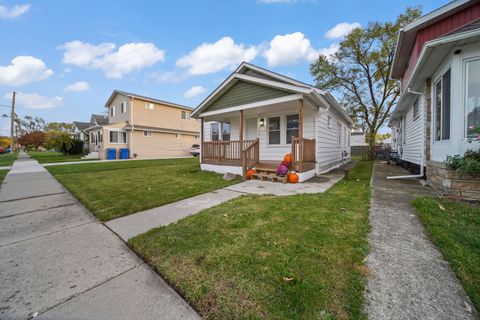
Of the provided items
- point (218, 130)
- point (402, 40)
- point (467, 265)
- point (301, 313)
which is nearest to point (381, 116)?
point (402, 40)

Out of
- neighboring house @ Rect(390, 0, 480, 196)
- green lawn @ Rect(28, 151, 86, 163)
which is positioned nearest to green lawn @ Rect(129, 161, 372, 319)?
neighboring house @ Rect(390, 0, 480, 196)

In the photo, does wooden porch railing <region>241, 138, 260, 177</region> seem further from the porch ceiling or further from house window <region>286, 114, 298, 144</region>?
house window <region>286, 114, 298, 144</region>

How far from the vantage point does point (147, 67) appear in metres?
18.8

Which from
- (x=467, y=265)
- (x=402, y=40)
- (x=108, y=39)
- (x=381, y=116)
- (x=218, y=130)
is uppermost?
(x=108, y=39)

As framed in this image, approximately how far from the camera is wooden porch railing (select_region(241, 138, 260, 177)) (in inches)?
298

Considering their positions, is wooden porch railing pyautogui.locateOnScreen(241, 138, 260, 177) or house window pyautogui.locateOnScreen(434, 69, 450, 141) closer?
house window pyautogui.locateOnScreen(434, 69, 450, 141)

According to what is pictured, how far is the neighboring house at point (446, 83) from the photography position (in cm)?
401

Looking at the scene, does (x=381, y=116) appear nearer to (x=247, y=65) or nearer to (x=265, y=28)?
(x=265, y=28)

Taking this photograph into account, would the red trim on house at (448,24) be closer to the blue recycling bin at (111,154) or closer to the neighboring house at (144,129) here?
the neighboring house at (144,129)

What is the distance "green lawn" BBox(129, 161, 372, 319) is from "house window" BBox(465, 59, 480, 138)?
9.73 ft

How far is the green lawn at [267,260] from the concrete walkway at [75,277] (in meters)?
0.18

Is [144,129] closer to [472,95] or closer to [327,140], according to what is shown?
[327,140]

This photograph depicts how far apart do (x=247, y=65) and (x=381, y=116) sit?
53.1ft

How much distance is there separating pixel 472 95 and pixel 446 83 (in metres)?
0.92
